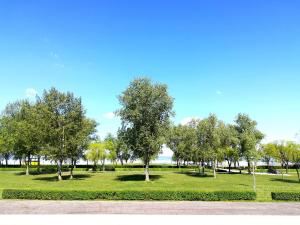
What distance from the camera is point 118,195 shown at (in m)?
31.3

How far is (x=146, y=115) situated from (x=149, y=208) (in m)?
31.0

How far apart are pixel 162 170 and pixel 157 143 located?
124 ft

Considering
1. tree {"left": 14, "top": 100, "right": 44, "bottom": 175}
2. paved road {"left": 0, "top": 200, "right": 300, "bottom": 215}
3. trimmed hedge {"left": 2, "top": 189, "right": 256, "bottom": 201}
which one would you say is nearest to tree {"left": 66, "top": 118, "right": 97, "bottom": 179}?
tree {"left": 14, "top": 100, "right": 44, "bottom": 175}

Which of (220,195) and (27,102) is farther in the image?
(27,102)

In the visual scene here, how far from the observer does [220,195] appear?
31844mm

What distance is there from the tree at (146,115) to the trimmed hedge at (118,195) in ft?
80.8

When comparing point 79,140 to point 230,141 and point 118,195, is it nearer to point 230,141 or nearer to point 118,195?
point 118,195

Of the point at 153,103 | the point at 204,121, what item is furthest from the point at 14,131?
the point at 204,121

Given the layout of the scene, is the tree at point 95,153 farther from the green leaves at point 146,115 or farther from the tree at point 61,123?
the green leaves at point 146,115

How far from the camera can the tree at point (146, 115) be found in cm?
5666

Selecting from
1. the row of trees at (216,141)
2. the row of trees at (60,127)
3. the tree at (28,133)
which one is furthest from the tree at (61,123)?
the row of trees at (216,141)

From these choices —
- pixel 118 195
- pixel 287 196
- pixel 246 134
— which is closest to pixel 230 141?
pixel 246 134

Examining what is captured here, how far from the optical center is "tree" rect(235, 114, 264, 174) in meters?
83.6

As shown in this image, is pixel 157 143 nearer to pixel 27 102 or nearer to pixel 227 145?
pixel 227 145
